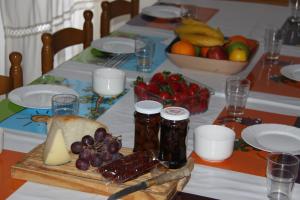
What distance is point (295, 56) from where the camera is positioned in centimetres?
244

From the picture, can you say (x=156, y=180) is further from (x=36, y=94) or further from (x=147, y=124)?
(x=36, y=94)

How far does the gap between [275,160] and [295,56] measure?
42.4 inches

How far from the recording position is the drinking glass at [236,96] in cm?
183

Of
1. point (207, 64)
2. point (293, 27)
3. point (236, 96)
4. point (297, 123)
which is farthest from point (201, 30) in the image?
point (293, 27)

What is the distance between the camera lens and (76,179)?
135cm

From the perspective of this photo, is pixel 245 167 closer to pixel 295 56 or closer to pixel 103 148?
pixel 103 148

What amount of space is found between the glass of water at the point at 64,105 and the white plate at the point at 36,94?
11cm

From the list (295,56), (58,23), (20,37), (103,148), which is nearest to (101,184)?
(103,148)

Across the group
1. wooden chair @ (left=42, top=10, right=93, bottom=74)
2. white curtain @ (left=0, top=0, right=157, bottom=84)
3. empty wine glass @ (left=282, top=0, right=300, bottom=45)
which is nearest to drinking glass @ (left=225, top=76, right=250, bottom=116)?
wooden chair @ (left=42, top=10, right=93, bottom=74)

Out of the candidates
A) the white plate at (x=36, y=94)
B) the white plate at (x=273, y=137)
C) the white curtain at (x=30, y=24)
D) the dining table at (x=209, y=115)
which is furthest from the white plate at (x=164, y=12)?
the white plate at (x=273, y=137)

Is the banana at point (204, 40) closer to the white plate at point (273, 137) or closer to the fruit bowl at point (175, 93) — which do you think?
the fruit bowl at point (175, 93)

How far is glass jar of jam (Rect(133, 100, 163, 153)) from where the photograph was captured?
4.63ft

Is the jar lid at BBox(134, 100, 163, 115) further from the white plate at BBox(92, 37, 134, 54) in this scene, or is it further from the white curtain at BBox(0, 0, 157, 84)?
the white curtain at BBox(0, 0, 157, 84)

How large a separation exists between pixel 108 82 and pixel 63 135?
52 cm
